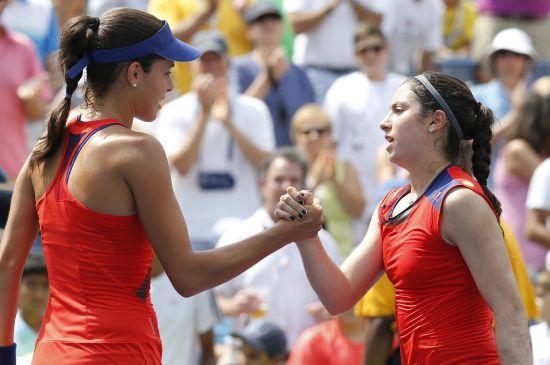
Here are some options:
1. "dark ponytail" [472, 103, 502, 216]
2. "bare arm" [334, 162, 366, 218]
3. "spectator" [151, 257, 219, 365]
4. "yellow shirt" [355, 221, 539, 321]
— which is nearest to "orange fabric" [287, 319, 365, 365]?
"spectator" [151, 257, 219, 365]

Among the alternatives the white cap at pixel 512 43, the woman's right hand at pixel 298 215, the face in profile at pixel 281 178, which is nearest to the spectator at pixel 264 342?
the face in profile at pixel 281 178

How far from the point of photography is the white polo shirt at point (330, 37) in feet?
31.7

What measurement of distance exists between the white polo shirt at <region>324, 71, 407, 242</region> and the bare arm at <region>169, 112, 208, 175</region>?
1.18 metres

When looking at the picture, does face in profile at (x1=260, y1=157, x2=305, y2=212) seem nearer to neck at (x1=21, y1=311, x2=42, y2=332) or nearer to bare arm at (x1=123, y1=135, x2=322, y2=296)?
neck at (x1=21, y1=311, x2=42, y2=332)

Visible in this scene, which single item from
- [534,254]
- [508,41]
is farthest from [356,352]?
[508,41]

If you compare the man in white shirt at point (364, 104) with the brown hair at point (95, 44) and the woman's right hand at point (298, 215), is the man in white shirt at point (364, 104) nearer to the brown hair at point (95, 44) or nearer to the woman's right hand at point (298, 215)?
the woman's right hand at point (298, 215)

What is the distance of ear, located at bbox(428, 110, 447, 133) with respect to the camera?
3916 millimetres

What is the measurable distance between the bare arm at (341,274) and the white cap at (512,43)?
529cm

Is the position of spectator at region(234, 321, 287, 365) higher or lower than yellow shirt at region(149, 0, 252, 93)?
lower

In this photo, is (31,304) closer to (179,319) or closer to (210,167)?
(179,319)

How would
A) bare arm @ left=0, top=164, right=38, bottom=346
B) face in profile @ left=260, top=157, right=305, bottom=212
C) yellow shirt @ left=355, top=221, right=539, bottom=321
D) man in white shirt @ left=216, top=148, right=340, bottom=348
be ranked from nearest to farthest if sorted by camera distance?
bare arm @ left=0, top=164, right=38, bottom=346 → yellow shirt @ left=355, top=221, right=539, bottom=321 → man in white shirt @ left=216, top=148, right=340, bottom=348 → face in profile @ left=260, top=157, right=305, bottom=212

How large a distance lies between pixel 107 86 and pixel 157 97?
0.16 metres

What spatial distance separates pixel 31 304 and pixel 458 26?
243 inches

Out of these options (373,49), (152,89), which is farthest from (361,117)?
(152,89)
